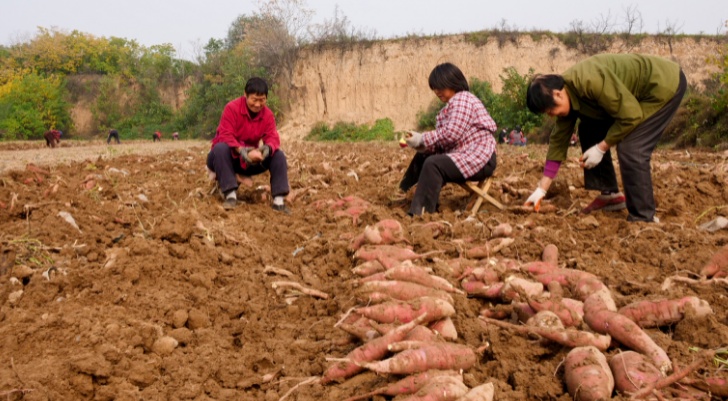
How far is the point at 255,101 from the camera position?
497cm

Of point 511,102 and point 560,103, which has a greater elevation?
point 560,103

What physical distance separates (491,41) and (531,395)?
84.9 feet

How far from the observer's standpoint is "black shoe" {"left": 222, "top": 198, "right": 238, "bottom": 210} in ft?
16.2

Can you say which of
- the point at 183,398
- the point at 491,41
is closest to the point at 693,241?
the point at 183,398

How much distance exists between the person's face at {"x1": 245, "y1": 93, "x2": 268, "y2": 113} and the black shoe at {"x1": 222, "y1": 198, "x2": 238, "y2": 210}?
0.92 metres

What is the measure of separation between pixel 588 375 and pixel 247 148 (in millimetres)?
4073

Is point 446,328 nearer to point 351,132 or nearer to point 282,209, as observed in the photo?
point 282,209

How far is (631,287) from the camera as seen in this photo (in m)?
2.47

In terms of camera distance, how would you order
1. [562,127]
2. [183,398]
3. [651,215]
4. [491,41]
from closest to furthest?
[183,398] → [651,215] → [562,127] → [491,41]

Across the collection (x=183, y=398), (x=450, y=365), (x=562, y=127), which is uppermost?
(x=562, y=127)

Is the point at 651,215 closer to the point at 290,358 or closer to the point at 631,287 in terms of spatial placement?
the point at 631,287

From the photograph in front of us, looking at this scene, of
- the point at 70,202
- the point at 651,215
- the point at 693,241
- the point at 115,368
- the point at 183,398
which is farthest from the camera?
the point at 70,202

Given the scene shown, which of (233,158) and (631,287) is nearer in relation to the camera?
(631,287)

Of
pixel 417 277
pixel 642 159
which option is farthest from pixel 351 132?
pixel 417 277
